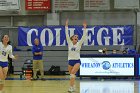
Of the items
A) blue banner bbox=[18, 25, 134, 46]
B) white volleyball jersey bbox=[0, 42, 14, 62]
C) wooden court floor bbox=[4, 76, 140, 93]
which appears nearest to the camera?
white volleyball jersey bbox=[0, 42, 14, 62]

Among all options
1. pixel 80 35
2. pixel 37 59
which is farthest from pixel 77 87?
pixel 80 35

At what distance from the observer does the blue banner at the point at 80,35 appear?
25172 millimetres

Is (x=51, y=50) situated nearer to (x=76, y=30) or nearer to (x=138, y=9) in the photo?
(x=76, y=30)

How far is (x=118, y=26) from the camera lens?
83.3ft

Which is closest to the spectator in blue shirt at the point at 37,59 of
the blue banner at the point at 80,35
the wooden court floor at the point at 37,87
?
the wooden court floor at the point at 37,87

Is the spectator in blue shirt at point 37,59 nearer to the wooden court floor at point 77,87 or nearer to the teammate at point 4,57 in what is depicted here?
the wooden court floor at point 77,87

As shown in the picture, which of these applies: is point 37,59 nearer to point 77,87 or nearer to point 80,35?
point 77,87

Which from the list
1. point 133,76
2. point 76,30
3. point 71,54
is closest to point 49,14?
point 76,30

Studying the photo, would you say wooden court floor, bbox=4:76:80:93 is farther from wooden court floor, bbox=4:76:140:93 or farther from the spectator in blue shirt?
the spectator in blue shirt

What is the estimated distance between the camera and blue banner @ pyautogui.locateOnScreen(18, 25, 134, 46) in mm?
25172

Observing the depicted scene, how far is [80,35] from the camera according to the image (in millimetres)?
25406

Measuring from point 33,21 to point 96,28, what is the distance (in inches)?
199

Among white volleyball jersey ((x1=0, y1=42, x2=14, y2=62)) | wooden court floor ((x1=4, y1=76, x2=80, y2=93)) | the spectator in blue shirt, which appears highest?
Answer: white volleyball jersey ((x1=0, y1=42, x2=14, y2=62))

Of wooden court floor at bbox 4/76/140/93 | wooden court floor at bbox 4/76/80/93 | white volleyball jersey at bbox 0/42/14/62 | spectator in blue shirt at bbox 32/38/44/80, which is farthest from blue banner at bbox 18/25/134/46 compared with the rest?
white volleyball jersey at bbox 0/42/14/62
